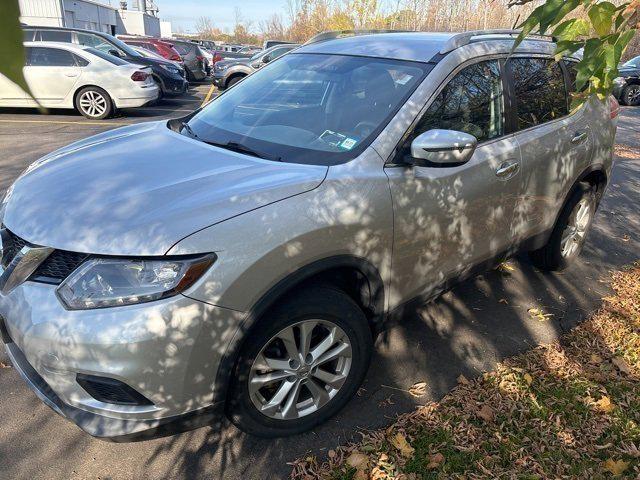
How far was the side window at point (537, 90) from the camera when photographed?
3.34m

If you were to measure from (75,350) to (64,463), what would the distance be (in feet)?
2.56

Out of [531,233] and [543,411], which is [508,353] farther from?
[531,233]

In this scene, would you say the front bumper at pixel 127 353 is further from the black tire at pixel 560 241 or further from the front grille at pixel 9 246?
the black tire at pixel 560 241

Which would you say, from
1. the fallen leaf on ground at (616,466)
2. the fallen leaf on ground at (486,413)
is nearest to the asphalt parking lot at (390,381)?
the fallen leaf on ground at (486,413)

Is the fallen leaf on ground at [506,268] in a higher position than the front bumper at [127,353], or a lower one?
lower

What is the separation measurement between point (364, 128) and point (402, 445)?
161 cm

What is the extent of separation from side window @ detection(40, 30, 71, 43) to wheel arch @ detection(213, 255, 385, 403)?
1081 cm

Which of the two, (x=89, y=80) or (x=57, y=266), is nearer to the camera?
(x=57, y=266)

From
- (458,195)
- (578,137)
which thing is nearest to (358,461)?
(458,195)

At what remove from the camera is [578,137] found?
3.72m

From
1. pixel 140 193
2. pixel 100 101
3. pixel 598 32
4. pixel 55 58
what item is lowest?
pixel 100 101

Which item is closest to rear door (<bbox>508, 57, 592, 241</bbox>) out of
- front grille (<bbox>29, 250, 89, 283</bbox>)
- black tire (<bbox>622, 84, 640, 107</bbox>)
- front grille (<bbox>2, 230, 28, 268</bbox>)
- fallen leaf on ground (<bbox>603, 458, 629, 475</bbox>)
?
fallen leaf on ground (<bbox>603, 458, 629, 475</bbox>)

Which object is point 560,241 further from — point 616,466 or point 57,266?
point 57,266

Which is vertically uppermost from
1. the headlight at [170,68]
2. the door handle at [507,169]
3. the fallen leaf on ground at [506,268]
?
the headlight at [170,68]
